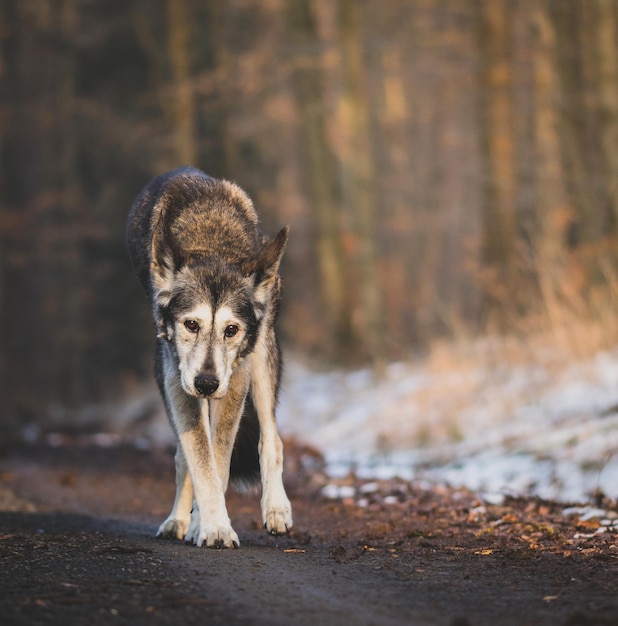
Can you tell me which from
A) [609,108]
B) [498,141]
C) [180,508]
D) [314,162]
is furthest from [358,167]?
[180,508]

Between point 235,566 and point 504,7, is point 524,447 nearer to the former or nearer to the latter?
point 235,566

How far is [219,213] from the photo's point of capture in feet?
25.0

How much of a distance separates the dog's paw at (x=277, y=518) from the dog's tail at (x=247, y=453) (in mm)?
514

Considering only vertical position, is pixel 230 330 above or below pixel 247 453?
above

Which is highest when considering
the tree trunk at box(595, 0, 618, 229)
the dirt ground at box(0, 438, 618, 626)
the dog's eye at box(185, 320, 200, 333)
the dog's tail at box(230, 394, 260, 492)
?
the tree trunk at box(595, 0, 618, 229)

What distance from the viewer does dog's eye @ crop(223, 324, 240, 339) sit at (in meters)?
6.72

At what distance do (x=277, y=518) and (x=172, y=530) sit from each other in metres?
0.71

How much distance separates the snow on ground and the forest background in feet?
2.95

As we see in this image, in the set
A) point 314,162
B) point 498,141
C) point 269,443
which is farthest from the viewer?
point 314,162

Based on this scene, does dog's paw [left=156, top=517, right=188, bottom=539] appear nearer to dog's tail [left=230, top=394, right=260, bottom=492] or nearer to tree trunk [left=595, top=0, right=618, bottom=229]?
dog's tail [left=230, top=394, right=260, bottom=492]

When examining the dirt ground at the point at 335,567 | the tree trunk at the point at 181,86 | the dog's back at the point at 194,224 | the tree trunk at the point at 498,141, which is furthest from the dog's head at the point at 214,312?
the tree trunk at the point at 181,86

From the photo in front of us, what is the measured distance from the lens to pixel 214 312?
6723 millimetres

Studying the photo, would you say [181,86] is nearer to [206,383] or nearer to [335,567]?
[206,383]

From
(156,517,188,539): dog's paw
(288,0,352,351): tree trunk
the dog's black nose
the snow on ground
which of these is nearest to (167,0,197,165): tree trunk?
(288,0,352,351): tree trunk
